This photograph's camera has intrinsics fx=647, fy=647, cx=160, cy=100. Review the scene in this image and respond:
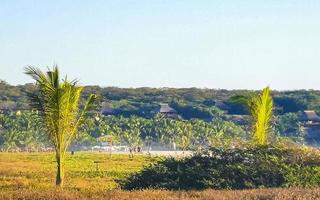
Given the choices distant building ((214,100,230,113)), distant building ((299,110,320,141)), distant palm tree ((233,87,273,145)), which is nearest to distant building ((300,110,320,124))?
distant building ((299,110,320,141))

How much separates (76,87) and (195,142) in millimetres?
94338

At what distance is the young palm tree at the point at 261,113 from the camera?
2298 cm

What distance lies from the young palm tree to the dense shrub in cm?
557

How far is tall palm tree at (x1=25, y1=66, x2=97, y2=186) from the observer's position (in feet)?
66.4

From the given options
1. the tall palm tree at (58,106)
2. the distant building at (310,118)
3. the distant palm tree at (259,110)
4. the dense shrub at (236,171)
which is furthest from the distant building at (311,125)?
the dense shrub at (236,171)

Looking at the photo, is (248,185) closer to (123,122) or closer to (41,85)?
(41,85)

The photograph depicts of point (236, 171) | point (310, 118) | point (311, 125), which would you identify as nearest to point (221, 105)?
point (310, 118)

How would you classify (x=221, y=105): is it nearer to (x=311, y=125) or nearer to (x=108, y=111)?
(x=108, y=111)

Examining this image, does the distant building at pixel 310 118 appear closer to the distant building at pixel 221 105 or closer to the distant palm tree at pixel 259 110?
the distant building at pixel 221 105

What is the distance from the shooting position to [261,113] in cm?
2317

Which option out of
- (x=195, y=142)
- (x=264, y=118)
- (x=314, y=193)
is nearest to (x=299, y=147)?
(x=264, y=118)

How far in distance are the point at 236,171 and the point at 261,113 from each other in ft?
24.8

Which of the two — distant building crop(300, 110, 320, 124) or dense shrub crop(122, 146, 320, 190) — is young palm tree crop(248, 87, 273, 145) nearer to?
dense shrub crop(122, 146, 320, 190)

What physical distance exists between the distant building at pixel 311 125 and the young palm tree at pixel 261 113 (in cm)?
10650
